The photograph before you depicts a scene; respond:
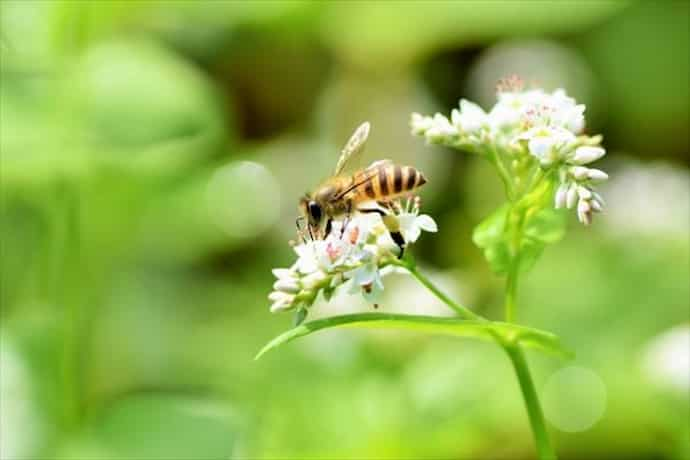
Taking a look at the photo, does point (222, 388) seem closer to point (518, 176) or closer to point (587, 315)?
point (587, 315)

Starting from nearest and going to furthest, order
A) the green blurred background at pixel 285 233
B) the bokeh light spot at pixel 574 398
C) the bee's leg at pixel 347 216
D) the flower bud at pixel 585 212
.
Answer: the flower bud at pixel 585 212
the bee's leg at pixel 347 216
the green blurred background at pixel 285 233
the bokeh light spot at pixel 574 398

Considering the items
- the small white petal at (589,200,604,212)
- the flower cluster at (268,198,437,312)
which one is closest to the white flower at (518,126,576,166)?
the small white petal at (589,200,604,212)

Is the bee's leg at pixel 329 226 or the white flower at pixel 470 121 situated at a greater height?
the white flower at pixel 470 121

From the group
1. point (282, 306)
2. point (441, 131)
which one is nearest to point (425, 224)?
point (441, 131)

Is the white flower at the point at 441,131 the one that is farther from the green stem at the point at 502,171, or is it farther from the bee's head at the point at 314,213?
Answer: the bee's head at the point at 314,213

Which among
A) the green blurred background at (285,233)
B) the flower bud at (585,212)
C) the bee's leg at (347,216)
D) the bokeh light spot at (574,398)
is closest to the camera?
the flower bud at (585,212)

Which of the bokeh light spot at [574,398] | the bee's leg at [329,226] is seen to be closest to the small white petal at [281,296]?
the bee's leg at [329,226]

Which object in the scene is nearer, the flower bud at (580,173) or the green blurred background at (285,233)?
the flower bud at (580,173)

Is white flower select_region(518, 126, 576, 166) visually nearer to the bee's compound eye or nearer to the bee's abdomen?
the bee's abdomen
